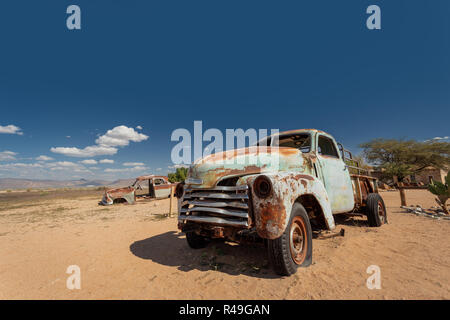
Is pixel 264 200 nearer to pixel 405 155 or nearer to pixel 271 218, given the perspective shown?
pixel 271 218

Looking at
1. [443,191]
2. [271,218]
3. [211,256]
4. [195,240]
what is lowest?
[211,256]

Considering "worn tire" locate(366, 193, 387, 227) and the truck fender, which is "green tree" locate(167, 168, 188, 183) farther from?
the truck fender

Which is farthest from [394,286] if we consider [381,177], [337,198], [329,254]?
[381,177]

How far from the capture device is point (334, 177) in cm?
377

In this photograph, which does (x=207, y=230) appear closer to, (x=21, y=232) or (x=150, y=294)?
(x=150, y=294)

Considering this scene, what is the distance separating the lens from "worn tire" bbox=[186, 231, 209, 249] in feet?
11.6

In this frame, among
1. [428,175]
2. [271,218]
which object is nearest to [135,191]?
[271,218]

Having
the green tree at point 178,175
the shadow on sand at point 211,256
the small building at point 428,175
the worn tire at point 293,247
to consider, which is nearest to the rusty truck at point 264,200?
the worn tire at point 293,247

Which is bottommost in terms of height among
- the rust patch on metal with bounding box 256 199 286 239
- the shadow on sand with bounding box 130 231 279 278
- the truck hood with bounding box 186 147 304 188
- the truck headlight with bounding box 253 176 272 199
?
the shadow on sand with bounding box 130 231 279 278

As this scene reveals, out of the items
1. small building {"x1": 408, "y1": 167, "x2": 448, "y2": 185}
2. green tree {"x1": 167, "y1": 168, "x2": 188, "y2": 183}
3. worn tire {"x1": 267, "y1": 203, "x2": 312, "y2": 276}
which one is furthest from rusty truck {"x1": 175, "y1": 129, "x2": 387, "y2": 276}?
small building {"x1": 408, "y1": 167, "x2": 448, "y2": 185}

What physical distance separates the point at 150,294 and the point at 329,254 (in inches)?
106

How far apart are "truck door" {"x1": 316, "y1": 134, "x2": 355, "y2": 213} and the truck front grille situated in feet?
5.90

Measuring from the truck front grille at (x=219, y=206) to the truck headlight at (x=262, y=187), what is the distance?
145 mm

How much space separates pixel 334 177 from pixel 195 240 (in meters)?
2.87
